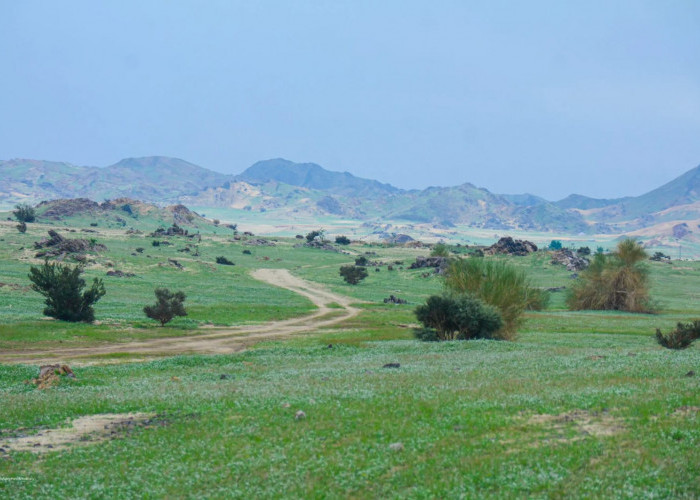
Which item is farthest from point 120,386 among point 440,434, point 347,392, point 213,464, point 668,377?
point 668,377

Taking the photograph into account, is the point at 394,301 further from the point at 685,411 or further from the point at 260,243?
the point at 260,243

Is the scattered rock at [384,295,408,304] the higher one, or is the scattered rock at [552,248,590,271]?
the scattered rock at [552,248,590,271]

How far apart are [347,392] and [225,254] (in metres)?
118

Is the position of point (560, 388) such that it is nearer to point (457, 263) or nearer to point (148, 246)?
point (457, 263)

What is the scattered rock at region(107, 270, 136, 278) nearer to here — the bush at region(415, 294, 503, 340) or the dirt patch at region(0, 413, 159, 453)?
the bush at region(415, 294, 503, 340)

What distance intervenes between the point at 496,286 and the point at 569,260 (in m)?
83.7

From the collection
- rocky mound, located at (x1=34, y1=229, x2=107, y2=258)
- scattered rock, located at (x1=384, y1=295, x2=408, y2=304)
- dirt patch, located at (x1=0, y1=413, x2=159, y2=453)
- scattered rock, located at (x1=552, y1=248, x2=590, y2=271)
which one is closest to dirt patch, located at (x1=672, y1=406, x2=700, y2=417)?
dirt patch, located at (x1=0, y1=413, x2=159, y2=453)

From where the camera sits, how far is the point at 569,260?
12000 cm

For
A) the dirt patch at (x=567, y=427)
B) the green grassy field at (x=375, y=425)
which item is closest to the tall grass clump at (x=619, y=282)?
the green grassy field at (x=375, y=425)

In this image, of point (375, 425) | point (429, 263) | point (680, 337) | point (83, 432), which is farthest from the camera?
point (429, 263)

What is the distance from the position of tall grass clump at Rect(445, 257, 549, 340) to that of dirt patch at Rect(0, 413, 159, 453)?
2828 centimetres

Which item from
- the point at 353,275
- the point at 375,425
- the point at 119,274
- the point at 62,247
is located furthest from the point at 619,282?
the point at 62,247

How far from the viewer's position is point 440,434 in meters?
13.2

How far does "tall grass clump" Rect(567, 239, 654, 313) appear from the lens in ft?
226
